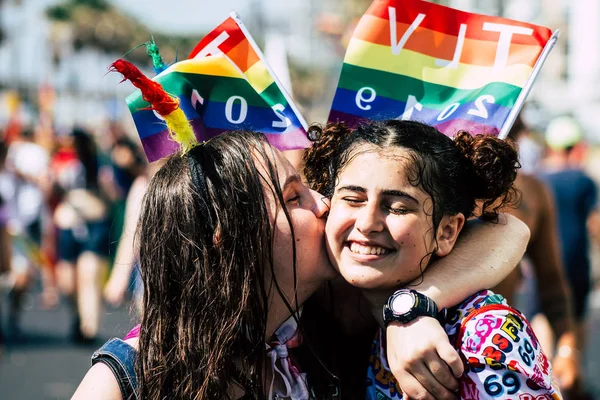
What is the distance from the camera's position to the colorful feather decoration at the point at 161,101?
1.97 m

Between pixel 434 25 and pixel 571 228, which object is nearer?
pixel 434 25

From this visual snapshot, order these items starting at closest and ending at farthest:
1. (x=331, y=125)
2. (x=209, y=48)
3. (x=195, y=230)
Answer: (x=195, y=230) → (x=331, y=125) → (x=209, y=48)

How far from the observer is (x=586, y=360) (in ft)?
27.2

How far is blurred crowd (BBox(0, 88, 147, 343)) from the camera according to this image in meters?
8.63

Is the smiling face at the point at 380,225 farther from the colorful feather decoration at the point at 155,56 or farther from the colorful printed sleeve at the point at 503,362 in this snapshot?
the colorful feather decoration at the point at 155,56

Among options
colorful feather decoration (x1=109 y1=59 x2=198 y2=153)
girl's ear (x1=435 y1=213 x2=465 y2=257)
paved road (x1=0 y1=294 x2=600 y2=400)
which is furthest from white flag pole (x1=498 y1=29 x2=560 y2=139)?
paved road (x1=0 y1=294 x2=600 y2=400)

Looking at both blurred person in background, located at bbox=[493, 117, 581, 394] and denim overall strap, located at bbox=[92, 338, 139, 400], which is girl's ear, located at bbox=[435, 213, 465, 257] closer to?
denim overall strap, located at bbox=[92, 338, 139, 400]

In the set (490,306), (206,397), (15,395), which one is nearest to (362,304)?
(490,306)

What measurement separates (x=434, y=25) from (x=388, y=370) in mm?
1064

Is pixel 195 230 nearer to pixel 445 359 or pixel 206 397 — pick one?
pixel 206 397

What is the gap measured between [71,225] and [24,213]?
146cm

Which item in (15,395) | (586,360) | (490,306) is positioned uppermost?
(490,306)

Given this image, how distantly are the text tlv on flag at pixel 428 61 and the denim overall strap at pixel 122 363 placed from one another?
95 centimetres

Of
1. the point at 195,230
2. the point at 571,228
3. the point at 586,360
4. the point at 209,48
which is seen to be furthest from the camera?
the point at 586,360
